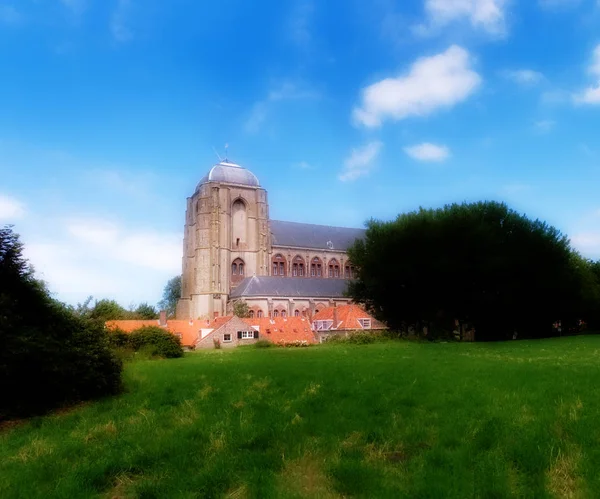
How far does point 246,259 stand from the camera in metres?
93.6

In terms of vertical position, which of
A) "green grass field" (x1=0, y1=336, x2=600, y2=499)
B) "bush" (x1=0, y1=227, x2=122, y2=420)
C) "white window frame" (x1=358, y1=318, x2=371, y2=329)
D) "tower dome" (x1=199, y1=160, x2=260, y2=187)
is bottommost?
"green grass field" (x1=0, y1=336, x2=600, y2=499)

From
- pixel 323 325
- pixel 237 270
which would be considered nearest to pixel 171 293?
pixel 237 270

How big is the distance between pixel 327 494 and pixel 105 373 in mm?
8282

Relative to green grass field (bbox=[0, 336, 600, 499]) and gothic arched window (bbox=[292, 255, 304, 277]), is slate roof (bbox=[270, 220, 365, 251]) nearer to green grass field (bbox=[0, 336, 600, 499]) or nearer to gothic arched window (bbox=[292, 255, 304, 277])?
gothic arched window (bbox=[292, 255, 304, 277])

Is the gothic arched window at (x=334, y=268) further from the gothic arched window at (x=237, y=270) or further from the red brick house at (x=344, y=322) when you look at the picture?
the red brick house at (x=344, y=322)

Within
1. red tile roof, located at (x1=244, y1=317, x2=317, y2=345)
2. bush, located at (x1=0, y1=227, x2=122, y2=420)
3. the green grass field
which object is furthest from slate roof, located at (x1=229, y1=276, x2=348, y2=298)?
the green grass field

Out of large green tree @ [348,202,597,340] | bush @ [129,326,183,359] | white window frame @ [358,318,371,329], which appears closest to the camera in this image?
bush @ [129,326,183,359]

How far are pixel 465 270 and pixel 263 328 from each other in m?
26.1

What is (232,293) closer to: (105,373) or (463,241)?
(463,241)

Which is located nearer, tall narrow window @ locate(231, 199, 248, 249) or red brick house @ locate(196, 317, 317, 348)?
red brick house @ locate(196, 317, 317, 348)

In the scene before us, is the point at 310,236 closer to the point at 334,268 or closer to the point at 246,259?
the point at 334,268

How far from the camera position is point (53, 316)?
1244 centimetres

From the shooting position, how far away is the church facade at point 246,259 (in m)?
86.5

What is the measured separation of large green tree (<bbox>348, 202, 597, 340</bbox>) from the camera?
42.8m
